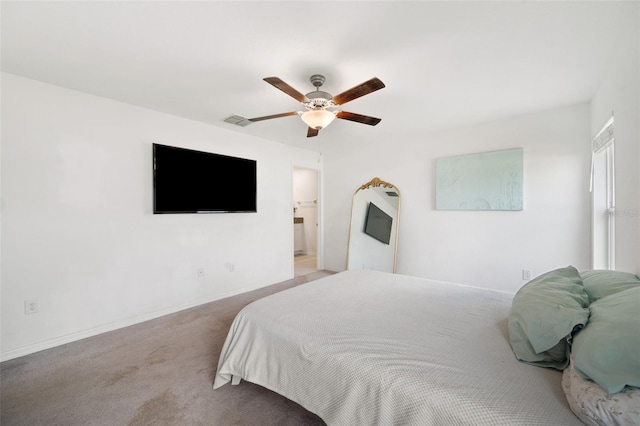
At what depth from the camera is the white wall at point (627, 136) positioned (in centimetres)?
155

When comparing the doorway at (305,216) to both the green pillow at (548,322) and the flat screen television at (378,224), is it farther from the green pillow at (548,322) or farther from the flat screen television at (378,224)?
the green pillow at (548,322)

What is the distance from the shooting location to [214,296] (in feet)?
11.7

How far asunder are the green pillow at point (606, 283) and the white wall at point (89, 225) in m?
3.57

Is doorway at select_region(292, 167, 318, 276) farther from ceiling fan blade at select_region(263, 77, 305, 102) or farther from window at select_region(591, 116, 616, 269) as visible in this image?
window at select_region(591, 116, 616, 269)

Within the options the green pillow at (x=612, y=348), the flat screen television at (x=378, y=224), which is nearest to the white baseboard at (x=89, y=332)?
the flat screen television at (x=378, y=224)

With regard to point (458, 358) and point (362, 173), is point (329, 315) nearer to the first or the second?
point (458, 358)

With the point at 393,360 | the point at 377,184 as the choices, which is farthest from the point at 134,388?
the point at 377,184

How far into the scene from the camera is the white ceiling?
1532 mm

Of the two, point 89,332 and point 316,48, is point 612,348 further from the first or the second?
point 89,332

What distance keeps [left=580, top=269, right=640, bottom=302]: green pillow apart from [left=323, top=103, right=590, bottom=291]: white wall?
1.85 m

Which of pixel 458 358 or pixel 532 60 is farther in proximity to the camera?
pixel 532 60

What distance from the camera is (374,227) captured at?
175 inches

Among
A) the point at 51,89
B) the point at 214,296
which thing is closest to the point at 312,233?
the point at 214,296

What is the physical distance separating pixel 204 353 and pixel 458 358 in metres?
1.98
